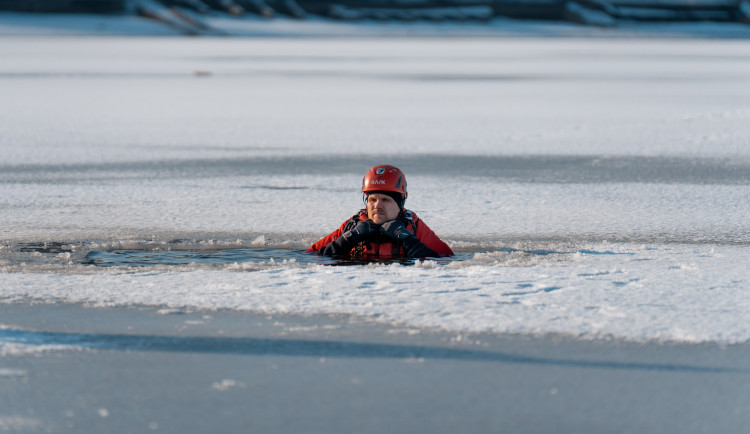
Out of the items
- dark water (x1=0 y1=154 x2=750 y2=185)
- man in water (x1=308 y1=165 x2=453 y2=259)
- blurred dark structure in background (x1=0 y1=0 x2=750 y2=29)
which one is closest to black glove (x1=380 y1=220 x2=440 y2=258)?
man in water (x1=308 y1=165 x2=453 y2=259)

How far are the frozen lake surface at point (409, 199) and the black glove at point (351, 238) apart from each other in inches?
5.2

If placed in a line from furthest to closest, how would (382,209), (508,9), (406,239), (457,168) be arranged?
(508,9)
(457,168)
(382,209)
(406,239)

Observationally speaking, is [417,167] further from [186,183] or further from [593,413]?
[593,413]

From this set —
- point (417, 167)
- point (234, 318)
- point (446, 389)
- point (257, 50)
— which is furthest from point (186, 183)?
point (257, 50)

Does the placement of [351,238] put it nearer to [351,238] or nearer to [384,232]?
[351,238]

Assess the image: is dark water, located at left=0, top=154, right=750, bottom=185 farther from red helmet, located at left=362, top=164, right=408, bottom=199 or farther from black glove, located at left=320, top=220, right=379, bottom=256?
black glove, located at left=320, top=220, right=379, bottom=256

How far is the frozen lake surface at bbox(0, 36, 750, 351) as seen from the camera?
156 inches

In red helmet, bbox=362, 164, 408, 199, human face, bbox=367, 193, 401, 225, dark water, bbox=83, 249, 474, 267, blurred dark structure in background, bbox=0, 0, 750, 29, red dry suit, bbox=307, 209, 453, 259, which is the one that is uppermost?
blurred dark structure in background, bbox=0, 0, 750, 29

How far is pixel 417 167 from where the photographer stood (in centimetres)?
862

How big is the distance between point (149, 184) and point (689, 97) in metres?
10.2

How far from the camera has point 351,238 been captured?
4984 mm

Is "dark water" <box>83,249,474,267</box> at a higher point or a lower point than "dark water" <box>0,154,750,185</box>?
lower

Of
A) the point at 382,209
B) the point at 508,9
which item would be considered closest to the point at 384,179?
the point at 382,209

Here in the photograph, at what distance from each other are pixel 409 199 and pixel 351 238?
197 cm
